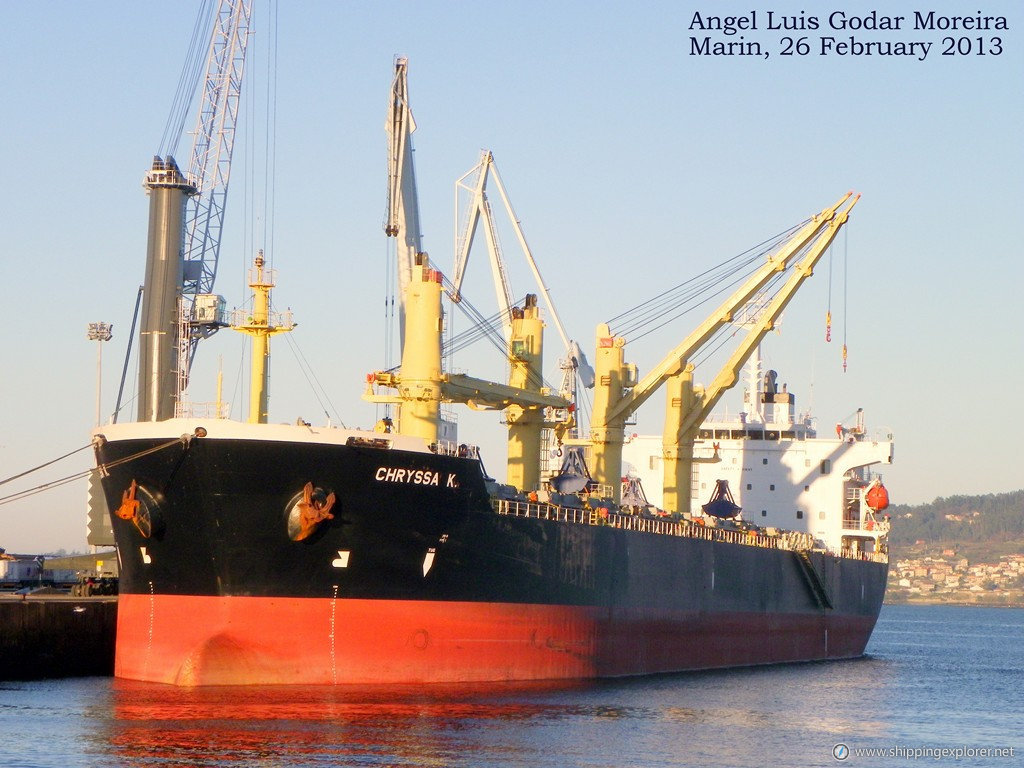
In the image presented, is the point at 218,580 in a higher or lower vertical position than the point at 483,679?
higher

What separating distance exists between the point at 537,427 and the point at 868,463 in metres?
15.2

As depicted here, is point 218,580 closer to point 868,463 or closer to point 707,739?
point 707,739

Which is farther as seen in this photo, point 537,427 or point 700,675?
point 537,427

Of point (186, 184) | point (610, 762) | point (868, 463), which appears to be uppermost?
point (186, 184)

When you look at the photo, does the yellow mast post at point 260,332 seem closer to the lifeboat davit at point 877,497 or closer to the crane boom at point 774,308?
the crane boom at point 774,308

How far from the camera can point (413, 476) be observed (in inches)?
1032

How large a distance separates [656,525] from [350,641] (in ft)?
36.8

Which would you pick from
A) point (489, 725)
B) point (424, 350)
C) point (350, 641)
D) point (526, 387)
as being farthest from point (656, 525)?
point (489, 725)

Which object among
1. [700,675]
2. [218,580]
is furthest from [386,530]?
[700,675]

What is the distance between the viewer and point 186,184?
147 ft

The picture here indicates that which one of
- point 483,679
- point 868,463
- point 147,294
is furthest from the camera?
point 868,463

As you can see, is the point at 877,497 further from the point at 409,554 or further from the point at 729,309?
the point at 409,554

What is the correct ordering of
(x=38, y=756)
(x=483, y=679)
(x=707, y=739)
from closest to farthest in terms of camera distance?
(x=38, y=756) < (x=707, y=739) < (x=483, y=679)

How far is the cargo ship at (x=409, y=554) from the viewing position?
2509 centimetres
